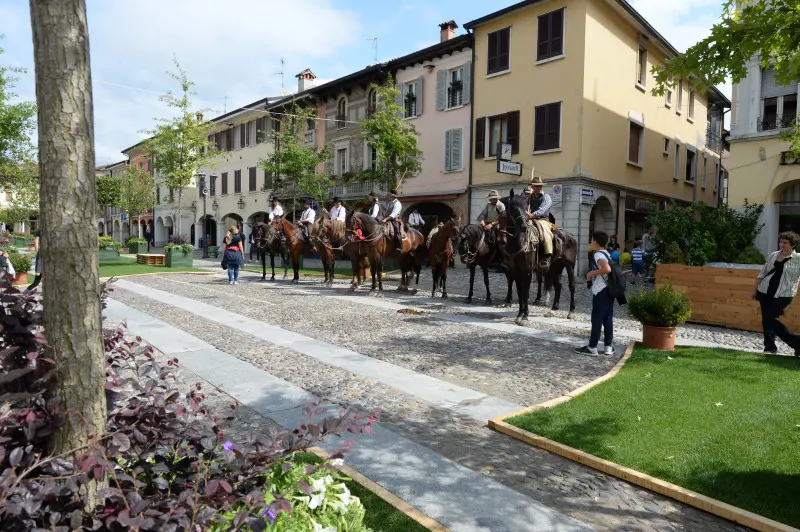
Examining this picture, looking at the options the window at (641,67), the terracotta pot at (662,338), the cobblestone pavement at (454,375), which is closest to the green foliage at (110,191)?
the cobblestone pavement at (454,375)

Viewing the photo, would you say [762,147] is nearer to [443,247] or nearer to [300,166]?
[443,247]

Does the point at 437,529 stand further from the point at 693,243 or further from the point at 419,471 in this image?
the point at 693,243

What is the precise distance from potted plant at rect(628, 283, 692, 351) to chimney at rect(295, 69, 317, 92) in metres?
34.8

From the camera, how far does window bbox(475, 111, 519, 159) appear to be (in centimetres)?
2316

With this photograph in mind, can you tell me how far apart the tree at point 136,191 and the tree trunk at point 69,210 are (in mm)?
48136

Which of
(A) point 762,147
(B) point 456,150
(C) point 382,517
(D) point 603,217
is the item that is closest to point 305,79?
(B) point 456,150

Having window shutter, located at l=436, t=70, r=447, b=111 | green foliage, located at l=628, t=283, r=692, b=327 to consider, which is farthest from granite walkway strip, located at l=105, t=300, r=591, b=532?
window shutter, located at l=436, t=70, r=447, b=111

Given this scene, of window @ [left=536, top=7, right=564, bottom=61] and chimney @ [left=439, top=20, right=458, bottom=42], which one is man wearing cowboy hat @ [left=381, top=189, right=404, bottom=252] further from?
chimney @ [left=439, top=20, right=458, bottom=42]

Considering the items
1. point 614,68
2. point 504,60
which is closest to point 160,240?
point 504,60

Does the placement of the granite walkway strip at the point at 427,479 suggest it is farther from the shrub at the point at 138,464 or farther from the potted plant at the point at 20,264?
the potted plant at the point at 20,264

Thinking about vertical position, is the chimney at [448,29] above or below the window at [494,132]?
above

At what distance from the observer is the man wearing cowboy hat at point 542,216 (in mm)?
11039

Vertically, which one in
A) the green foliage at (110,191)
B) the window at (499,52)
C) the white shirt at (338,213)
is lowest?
the white shirt at (338,213)

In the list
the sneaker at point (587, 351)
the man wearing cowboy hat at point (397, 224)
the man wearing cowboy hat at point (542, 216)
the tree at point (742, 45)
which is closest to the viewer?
the tree at point (742, 45)
